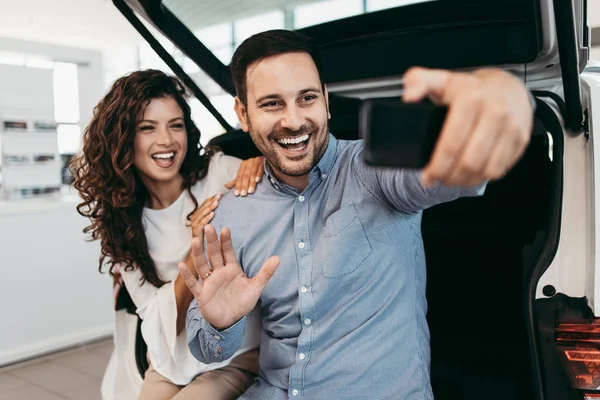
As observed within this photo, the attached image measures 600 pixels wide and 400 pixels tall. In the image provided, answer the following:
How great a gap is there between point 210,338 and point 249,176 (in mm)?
460

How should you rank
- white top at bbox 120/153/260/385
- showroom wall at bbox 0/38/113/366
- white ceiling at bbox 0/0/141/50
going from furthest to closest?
1. white ceiling at bbox 0/0/141/50
2. showroom wall at bbox 0/38/113/366
3. white top at bbox 120/153/260/385

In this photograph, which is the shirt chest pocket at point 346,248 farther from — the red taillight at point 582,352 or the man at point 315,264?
the red taillight at point 582,352

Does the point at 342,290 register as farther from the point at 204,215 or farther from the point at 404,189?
the point at 204,215

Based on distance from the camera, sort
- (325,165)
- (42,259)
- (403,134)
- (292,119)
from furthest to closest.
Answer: (42,259) → (325,165) → (292,119) → (403,134)

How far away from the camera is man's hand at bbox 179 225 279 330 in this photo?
4.00 ft

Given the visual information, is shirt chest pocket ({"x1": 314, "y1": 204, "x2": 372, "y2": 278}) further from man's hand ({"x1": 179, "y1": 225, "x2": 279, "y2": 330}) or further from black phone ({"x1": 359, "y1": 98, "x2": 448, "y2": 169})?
black phone ({"x1": 359, "y1": 98, "x2": 448, "y2": 169})

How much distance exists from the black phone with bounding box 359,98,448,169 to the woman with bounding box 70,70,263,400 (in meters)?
0.93

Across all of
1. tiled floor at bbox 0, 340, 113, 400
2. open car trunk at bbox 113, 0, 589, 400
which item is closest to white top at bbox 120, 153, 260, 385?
open car trunk at bbox 113, 0, 589, 400

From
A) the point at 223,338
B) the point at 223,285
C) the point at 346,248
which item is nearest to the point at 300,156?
the point at 346,248

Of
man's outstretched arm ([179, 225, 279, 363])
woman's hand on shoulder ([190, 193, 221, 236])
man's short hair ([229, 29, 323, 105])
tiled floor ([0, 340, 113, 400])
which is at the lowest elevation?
tiled floor ([0, 340, 113, 400])

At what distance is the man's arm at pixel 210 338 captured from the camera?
4.21 ft

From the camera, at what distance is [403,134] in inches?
24.5

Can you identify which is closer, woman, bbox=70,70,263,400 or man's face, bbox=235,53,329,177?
man's face, bbox=235,53,329,177

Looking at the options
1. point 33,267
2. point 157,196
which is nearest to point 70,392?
point 33,267
